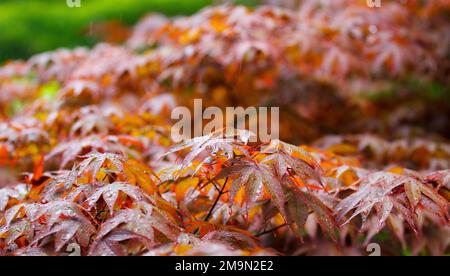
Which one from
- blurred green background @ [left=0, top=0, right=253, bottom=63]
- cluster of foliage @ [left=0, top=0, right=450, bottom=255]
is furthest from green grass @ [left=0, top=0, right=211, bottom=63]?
cluster of foliage @ [left=0, top=0, right=450, bottom=255]

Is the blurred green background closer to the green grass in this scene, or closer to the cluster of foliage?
the green grass

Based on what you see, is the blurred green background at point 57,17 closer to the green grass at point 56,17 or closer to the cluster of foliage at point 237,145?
the green grass at point 56,17

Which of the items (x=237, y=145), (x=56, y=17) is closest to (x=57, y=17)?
(x=56, y=17)

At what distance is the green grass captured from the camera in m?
5.34

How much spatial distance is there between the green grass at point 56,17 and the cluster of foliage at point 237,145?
235 cm

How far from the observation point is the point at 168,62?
2.35 metres

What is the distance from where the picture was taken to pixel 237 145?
3.64 ft

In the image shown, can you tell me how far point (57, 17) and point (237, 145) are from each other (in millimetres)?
4835

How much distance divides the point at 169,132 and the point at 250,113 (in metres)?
0.62

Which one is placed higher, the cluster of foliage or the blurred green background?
the blurred green background

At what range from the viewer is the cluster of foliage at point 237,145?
1028 millimetres

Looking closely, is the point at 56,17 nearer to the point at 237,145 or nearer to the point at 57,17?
the point at 57,17
